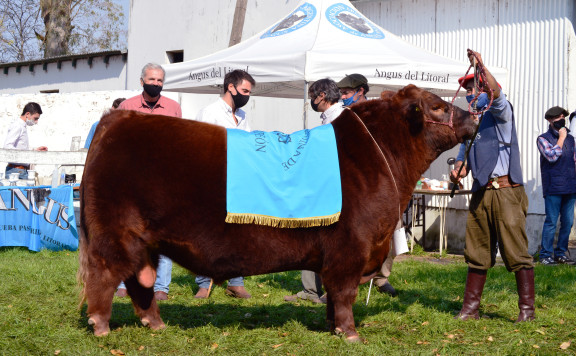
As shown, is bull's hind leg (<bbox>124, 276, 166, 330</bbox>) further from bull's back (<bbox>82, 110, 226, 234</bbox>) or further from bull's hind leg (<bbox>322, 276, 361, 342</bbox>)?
bull's hind leg (<bbox>322, 276, 361, 342</bbox>)

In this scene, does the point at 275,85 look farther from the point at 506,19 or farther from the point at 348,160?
the point at 348,160

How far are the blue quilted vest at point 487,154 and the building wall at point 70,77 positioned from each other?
1667 cm

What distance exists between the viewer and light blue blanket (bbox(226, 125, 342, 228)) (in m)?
4.80

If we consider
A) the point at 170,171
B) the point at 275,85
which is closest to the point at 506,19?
the point at 275,85

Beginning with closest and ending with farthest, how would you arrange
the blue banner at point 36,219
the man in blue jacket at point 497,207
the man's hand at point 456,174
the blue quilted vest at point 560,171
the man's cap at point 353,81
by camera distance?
the man in blue jacket at point 497,207 < the man's hand at point 456,174 < the man's cap at point 353,81 < the blue quilted vest at point 560,171 < the blue banner at point 36,219

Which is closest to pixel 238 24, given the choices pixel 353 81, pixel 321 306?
pixel 353 81

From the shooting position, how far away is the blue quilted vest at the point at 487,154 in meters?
5.68

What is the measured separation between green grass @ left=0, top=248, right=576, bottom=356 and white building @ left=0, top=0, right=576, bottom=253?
3638mm

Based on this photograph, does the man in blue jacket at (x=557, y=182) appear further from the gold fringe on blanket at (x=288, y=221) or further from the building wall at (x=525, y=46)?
Answer: the gold fringe on blanket at (x=288, y=221)

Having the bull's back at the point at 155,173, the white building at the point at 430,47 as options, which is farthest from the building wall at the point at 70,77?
the bull's back at the point at 155,173

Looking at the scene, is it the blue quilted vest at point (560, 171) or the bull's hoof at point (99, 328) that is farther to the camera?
the blue quilted vest at point (560, 171)

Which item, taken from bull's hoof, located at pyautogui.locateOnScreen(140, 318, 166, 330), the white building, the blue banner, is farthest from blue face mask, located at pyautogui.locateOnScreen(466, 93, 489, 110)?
the blue banner

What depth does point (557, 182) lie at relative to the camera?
32.1 feet

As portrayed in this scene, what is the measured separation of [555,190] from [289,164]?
20.6 ft
